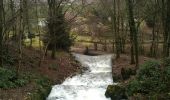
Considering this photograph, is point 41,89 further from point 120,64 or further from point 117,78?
point 120,64

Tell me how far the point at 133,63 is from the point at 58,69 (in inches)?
276

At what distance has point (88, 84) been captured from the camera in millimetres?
27516

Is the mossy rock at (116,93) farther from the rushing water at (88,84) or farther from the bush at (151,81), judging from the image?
the bush at (151,81)

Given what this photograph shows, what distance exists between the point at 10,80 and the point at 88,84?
6.58m

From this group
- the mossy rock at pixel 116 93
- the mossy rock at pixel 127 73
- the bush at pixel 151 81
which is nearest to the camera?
the bush at pixel 151 81

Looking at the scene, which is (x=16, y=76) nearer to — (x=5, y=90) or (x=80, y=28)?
(x=5, y=90)

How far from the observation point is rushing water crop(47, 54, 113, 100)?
2359 centimetres

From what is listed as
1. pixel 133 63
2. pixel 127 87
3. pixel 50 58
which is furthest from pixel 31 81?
pixel 133 63

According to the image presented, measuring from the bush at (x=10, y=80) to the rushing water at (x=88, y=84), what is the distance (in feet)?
6.63

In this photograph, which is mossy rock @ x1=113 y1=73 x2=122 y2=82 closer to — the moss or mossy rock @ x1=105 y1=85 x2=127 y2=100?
the moss

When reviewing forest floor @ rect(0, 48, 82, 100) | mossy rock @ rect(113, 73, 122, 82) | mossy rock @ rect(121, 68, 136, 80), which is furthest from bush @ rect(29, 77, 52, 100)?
mossy rock @ rect(121, 68, 136, 80)

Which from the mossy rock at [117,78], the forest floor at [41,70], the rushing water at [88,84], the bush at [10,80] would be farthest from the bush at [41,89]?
the mossy rock at [117,78]

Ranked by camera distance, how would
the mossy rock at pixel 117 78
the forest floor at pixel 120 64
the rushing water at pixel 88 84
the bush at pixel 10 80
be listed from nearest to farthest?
the bush at pixel 10 80
the rushing water at pixel 88 84
the mossy rock at pixel 117 78
the forest floor at pixel 120 64

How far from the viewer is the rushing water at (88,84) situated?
23.6m
